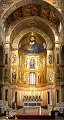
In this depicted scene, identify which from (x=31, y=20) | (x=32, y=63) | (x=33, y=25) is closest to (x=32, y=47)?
(x=32, y=63)

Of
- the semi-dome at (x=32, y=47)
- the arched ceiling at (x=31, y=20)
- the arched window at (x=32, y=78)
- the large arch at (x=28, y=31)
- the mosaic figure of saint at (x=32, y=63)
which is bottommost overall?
the arched window at (x=32, y=78)

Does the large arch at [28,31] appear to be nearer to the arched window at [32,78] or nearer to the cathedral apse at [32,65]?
the cathedral apse at [32,65]

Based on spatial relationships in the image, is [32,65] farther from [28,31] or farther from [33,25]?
[33,25]

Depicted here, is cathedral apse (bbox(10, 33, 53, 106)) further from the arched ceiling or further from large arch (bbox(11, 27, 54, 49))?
the arched ceiling

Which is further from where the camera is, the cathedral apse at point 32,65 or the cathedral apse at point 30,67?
the cathedral apse at point 32,65

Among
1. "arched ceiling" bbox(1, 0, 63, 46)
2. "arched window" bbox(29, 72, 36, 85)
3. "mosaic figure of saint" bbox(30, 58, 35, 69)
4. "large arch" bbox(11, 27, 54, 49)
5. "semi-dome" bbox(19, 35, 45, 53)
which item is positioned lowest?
"arched window" bbox(29, 72, 36, 85)

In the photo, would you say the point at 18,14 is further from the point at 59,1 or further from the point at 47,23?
the point at 59,1

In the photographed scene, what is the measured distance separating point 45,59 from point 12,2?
12133 millimetres

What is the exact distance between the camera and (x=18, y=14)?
108 ft

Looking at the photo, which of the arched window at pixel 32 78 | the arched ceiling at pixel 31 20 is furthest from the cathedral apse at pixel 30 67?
the arched ceiling at pixel 31 20

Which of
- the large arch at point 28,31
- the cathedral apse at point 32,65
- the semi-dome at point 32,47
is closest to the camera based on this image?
the large arch at point 28,31

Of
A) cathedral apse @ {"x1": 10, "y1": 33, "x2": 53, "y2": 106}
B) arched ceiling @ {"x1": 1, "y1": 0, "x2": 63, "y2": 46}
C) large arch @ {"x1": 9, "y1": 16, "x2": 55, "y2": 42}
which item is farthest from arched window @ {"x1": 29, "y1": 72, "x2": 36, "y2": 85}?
large arch @ {"x1": 9, "y1": 16, "x2": 55, "y2": 42}

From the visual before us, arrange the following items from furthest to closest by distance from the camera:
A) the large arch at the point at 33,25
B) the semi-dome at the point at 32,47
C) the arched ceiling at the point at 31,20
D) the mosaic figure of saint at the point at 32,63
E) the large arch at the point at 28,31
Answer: the semi-dome at the point at 32,47, the mosaic figure of saint at the point at 32,63, the large arch at the point at 28,31, the large arch at the point at 33,25, the arched ceiling at the point at 31,20

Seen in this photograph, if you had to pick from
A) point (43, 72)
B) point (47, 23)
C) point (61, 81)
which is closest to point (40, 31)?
point (47, 23)
